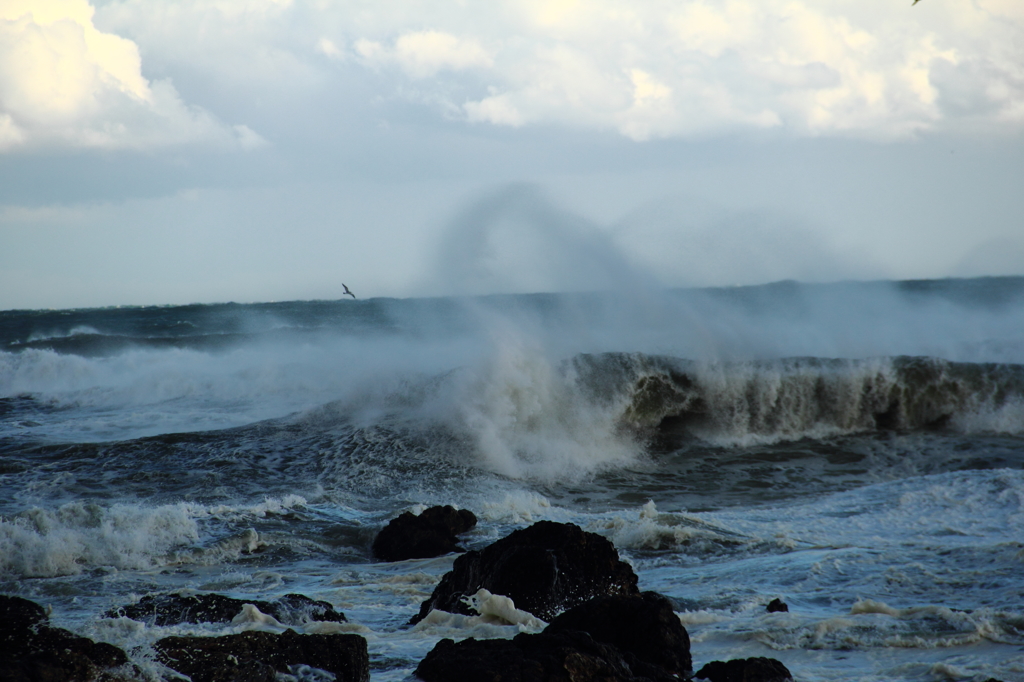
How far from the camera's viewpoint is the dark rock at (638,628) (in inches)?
173

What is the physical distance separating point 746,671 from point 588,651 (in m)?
0.93

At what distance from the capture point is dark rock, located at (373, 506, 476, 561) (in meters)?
7.77

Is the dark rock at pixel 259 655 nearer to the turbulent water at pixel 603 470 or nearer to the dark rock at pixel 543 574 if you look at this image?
the turbulent water at pixel 603 470

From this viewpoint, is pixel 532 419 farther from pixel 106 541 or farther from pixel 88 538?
pixel 88 538

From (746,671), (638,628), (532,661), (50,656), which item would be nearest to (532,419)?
(638,628)

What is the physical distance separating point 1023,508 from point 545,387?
800cm

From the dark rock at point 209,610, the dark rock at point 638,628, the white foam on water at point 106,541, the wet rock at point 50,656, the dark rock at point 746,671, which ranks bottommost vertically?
the white foam on water at point 106,541

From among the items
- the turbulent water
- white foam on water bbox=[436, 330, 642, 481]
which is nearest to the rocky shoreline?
the turbulent water

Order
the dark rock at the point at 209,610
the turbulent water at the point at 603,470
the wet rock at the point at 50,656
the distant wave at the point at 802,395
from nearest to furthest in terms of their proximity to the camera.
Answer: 1. the wet rock at the point at 50,656
2. the dark rock at the point at 209,610
3. the turbulent water at the point at 603,470
4. the distant wave at the point at 802,395

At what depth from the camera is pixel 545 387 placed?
15.0m

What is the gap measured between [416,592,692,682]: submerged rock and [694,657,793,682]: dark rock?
173mm

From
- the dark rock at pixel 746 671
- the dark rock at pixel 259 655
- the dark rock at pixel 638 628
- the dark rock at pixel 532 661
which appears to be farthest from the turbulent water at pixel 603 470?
the dark rock at pixel 532 661

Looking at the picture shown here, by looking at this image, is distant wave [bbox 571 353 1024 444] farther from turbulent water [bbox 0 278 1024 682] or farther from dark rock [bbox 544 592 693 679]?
dark rock [bbox 544 592 693 679]

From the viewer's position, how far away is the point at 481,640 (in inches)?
160
